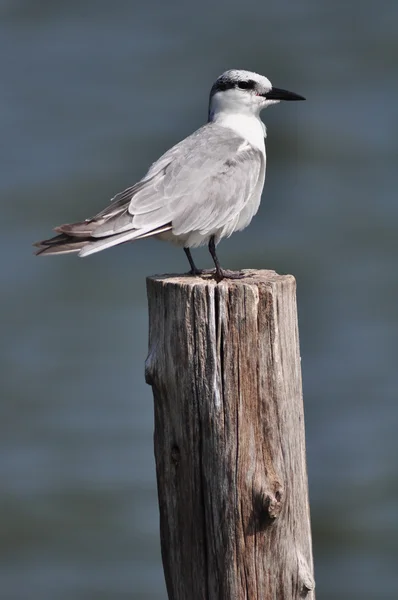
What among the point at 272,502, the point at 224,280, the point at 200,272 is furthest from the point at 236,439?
the point at 200,272

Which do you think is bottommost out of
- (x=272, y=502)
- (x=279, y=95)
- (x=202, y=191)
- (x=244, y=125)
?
(x=272, y=502)

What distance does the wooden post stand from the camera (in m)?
4.47

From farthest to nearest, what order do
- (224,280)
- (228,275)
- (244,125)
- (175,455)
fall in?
(244,125) → (228,275) → (224,280) → (175,455)

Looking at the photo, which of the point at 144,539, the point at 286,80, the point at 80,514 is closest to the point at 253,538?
the point at 144,539

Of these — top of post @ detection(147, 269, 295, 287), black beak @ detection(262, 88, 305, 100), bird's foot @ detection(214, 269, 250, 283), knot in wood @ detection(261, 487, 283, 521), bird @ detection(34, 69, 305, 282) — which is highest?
black beak @ detection(262, 88, 305, 100)

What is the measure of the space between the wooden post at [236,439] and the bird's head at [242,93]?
85.0 inches

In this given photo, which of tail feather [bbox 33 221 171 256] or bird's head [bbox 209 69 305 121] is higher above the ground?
bird's head [bbox 209 69 305 121]

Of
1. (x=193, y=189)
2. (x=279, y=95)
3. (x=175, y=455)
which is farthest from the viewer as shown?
(x=279, y=95)

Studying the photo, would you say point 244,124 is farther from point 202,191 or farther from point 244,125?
point 202,191

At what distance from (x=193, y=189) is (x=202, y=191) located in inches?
2.1

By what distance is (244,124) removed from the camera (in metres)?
6.48

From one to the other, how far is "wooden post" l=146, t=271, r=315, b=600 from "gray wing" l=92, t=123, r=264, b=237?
0.97 metres

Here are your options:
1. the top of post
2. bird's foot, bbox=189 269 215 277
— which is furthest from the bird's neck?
the top of post

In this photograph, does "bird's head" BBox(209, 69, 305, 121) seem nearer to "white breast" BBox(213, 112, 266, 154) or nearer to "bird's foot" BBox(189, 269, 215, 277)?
"white breast" BBox(213, 112, 266, 154)
